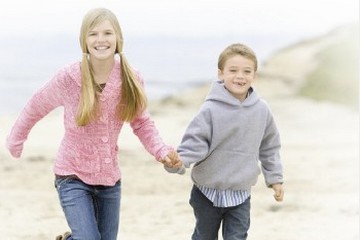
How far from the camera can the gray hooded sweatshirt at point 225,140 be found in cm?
468

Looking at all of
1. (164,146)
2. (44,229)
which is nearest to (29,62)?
(44,229)

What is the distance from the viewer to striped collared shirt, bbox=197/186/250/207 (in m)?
4.73

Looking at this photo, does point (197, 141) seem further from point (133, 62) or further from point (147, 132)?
point (133, 62)

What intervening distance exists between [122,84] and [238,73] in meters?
0.63

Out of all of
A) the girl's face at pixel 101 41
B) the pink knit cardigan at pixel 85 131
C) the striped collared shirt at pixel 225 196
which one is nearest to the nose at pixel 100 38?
the girl's face at pixel 101 41

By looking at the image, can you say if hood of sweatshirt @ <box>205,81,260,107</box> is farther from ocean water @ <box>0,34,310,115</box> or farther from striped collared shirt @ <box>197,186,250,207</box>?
ocean water @ <box>0,34,310,115</box>

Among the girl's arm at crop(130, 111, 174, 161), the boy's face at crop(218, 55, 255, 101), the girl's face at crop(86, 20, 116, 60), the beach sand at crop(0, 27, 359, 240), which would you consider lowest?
the beach sand at crop(0, 27, 359, 240)

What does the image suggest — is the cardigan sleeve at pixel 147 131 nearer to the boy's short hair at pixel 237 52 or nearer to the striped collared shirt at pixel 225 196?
the striped collared shirt at pixel 225 196

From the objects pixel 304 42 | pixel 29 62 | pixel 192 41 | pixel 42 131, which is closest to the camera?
pixel 42 131

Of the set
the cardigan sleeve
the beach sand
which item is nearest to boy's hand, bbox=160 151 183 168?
the cardigan sleeve

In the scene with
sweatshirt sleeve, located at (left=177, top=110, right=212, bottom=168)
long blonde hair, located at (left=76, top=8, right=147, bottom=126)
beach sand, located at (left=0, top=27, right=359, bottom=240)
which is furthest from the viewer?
beach sand, located at (left=0, top=27, right=359, bottom=240)

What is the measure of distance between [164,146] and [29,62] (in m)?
29.8

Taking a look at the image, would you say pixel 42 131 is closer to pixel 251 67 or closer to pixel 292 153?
pixel 292 153

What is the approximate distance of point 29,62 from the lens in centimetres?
3384
